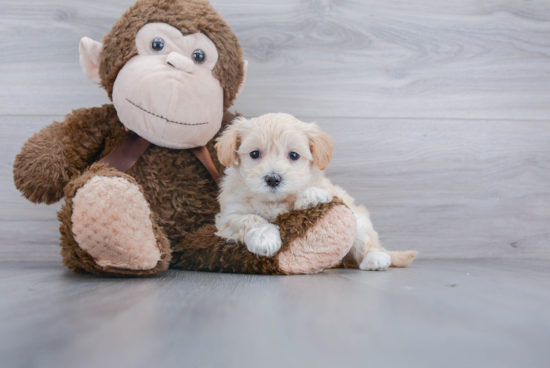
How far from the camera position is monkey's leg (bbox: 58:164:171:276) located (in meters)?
0.80

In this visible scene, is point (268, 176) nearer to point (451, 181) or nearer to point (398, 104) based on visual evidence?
point (398, 104)

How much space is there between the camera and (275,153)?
94 centimetres

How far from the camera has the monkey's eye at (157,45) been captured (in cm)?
100

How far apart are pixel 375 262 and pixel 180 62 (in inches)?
29.0

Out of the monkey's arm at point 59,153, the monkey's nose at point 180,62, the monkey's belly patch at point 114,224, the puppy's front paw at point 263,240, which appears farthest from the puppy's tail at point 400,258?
the monkey's arm at point 59,153

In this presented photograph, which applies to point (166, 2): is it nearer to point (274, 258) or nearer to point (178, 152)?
point (178, 152)

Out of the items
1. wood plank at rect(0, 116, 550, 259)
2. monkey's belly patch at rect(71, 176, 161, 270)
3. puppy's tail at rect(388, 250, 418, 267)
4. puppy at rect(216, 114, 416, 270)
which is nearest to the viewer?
monkey's belly patch at rect(71, 176, 161, 270)

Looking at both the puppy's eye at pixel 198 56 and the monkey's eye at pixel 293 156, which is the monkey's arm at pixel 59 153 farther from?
the monkey's eye at pixel 293 156

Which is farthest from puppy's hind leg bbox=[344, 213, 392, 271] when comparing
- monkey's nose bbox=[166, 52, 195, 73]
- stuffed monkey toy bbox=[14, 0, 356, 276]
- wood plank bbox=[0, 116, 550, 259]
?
monkey's nose bbox=[166, 52, 195, 73]

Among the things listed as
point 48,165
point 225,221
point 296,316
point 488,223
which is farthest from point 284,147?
point 488,223

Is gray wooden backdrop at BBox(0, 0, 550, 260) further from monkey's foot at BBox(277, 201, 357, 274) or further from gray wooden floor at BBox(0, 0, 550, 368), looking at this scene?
monkey's foot at BBox(277, 201, 357, 274)

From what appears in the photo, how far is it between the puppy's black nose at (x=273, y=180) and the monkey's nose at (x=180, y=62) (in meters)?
0.36

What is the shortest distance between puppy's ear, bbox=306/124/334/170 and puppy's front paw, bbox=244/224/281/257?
217 mm

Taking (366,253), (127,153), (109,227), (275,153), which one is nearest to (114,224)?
(109,227)
